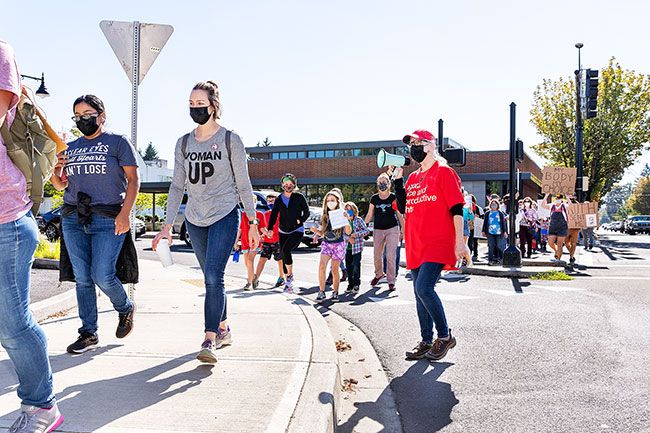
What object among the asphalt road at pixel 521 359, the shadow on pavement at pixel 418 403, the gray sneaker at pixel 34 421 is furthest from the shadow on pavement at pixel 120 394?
the asphalt road at pixel 521 359

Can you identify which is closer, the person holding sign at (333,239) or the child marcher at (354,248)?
the person holding sign at (333,239)

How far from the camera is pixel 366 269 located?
13180 mm

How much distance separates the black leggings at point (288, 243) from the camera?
9141 mm

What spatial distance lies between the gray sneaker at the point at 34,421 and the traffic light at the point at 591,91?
18.5m

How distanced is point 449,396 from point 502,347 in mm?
1642

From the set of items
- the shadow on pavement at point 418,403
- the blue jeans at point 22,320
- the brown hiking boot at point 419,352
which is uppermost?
the blue jeans at point 22,320

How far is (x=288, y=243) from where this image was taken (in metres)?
9.15

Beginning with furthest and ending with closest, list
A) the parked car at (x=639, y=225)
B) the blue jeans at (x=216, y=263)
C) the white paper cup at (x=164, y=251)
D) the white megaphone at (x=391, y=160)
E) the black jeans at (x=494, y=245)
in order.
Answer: the parked car at (x=639, y=225) < the black jeans at (x=494, y=245) < the white megaphone at (x=391, y=160) < the white paper cup at (x=164, y=251) < the blue jeans at (x=216, y=263)

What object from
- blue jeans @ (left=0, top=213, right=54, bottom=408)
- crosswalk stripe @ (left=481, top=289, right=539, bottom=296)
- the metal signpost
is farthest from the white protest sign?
blue jeans @ (left=0, top=213, right=54, bottom=408)

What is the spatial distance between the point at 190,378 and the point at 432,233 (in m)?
2.30

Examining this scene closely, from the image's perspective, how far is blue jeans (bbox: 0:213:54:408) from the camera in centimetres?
266

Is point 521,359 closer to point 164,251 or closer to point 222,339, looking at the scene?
point 222,339

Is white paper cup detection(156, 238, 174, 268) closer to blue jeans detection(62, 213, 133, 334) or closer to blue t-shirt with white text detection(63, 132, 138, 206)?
blue jeans detection(62, 213, 133, 334)

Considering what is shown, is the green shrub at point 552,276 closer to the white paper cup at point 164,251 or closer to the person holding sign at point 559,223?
the person holding sign at point 559,223
